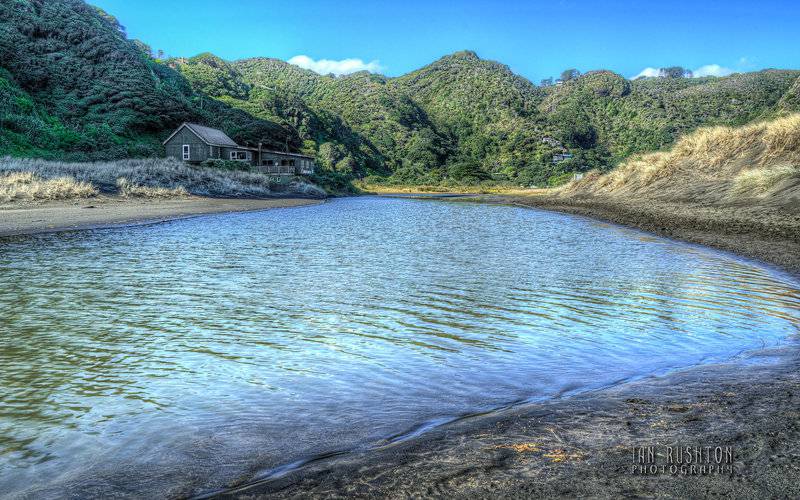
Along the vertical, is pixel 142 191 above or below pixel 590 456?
above

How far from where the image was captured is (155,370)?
16.3ft

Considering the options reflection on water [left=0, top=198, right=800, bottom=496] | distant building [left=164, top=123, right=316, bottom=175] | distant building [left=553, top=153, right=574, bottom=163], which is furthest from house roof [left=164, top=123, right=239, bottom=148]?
distant building [left=553, top=153, right=574, bottom=163]

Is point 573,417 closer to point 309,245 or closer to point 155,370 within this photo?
point 155,370

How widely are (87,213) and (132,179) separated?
1443 cm

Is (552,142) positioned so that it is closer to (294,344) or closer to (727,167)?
(727,167)

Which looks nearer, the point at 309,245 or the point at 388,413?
the point at 388,413

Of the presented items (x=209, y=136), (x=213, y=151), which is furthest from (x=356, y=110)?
(x=213, y=151)

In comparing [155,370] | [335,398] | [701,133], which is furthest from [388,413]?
[701,133]

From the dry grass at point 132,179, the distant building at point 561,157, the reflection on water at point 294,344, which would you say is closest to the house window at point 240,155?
the dry grass at point 132,179

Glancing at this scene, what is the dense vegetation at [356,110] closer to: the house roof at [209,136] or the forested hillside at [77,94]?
the forested hillside at [77,94]

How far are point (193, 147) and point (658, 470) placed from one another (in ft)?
→ 239

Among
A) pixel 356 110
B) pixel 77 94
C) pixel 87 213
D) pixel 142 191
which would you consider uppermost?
pixel 356 110

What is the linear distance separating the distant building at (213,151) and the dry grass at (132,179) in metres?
14.1

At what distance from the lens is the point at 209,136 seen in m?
71.3
